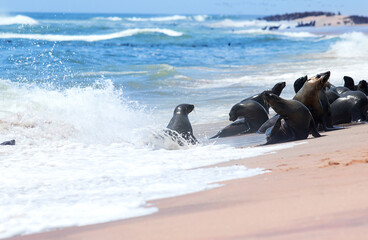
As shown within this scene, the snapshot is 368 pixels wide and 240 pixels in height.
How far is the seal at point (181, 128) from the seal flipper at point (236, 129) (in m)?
0.58

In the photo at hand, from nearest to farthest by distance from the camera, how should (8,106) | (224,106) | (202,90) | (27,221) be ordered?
(27,221)
(8,106)
(224,106)
(202,90)

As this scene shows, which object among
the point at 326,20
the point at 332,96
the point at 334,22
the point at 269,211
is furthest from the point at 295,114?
the point at 326,20

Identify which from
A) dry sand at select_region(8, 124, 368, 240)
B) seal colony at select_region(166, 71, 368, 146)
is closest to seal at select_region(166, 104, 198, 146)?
seal colony at select_region(166, 71, 368, 146)

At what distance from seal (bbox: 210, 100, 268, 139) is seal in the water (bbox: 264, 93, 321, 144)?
5.02ft

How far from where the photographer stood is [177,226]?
125 inches

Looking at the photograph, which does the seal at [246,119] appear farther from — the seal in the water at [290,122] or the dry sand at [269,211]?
the dry sand at [269,211]

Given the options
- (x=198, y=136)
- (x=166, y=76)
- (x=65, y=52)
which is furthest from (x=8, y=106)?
(x=65, y=52)

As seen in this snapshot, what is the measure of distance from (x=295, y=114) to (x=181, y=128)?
1540 millimetres

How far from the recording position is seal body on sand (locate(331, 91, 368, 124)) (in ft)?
28.1

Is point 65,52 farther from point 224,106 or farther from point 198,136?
point 198,136

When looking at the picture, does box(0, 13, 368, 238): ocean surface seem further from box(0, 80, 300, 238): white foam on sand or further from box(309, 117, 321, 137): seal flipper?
box(309, 117, 321, 137): seal flipper

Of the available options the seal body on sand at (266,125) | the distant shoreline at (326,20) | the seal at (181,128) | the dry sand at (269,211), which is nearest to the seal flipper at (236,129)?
the seal body on sand at (266,125)

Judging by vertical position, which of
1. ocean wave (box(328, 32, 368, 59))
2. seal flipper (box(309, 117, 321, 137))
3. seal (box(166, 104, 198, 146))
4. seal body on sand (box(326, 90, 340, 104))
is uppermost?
seal body on sand (box(326, 90, 340, 104))

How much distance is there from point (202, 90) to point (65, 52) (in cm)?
861
